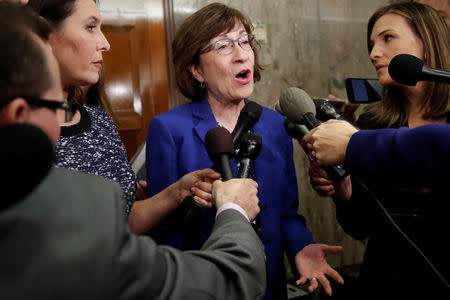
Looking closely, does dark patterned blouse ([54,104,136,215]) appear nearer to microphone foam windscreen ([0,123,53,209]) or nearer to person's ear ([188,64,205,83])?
person's ear ([188,64,205,83])

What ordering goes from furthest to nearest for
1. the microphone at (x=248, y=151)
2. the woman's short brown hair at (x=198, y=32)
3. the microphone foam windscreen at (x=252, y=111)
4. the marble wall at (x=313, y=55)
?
the marble wall at (x=313, y=55) < the woman's short brown hair at (x=198, y=32) < the microphone foam windscreen at (x=252, y=111) < the microphone at (x=248, y=151)

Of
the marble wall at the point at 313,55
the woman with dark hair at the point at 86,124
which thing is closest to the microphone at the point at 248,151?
the woman with dark hair at the point at 86,124

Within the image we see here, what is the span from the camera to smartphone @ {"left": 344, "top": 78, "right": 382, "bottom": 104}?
1767 mm

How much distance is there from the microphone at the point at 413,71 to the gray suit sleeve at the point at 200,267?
571mm

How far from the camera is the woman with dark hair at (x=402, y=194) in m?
1.18

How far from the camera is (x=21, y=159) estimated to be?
1.56ft

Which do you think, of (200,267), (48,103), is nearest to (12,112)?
(48,103)

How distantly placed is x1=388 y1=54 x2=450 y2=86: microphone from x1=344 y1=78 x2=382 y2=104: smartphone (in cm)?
77

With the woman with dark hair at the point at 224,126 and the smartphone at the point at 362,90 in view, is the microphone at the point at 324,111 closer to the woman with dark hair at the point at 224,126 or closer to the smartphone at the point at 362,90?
the woman with dark hair at the point at 224,126

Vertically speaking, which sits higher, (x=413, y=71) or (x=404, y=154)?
(x=413, y=71)

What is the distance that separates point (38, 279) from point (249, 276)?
0.37 m

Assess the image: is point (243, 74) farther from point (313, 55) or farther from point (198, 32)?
point (313, 55)

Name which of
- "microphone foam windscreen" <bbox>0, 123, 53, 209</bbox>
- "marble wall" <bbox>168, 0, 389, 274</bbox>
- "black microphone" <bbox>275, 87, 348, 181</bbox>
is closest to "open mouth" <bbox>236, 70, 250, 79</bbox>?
"black microphone" <bbox>275, 87, 348, 181</bbox>

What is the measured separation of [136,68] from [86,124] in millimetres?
1685
